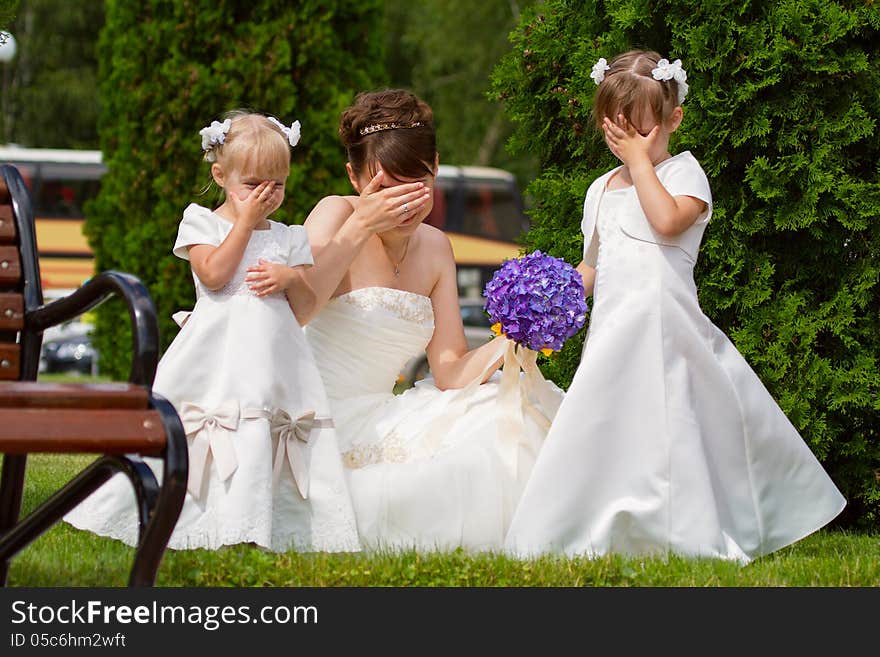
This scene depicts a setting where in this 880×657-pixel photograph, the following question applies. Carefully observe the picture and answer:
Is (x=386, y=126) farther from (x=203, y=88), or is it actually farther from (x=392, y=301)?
(x=203, y=88)

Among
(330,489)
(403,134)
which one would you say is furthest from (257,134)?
(330,489)

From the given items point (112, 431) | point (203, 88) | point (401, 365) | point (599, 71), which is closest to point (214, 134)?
point (401, 365)

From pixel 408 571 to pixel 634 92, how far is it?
1.66m

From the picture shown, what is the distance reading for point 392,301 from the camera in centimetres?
445

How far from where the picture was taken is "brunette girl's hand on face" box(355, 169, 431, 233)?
4.12 meters

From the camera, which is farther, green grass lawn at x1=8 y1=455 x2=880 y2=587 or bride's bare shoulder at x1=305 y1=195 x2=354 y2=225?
bride's bare shoulder at x1=305 y1=195 x2=354 y2=225

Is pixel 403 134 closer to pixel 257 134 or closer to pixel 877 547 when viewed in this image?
pixel 257 134

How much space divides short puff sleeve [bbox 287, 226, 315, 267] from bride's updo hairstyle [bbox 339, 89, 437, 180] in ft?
1.30

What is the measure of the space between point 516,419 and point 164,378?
1.13 metres

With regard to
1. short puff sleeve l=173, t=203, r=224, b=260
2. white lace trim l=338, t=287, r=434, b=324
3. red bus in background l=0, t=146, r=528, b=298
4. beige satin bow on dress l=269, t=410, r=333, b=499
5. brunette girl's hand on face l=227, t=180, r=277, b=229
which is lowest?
red bus in background l=0, t=146, r=528, b=298

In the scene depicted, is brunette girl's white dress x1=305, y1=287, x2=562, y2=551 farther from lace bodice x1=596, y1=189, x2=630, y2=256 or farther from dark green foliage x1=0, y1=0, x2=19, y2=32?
dark green foliage x1=0, y1=0, x2=19, y2=32

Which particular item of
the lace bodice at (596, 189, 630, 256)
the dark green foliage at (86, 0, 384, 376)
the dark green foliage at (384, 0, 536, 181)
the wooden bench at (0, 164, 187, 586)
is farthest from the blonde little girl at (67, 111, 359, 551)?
the dark green foliage at (384, 0, 536, 181)

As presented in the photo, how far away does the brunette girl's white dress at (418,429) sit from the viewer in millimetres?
4016

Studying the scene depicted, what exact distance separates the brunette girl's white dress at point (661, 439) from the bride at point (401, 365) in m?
0.26
